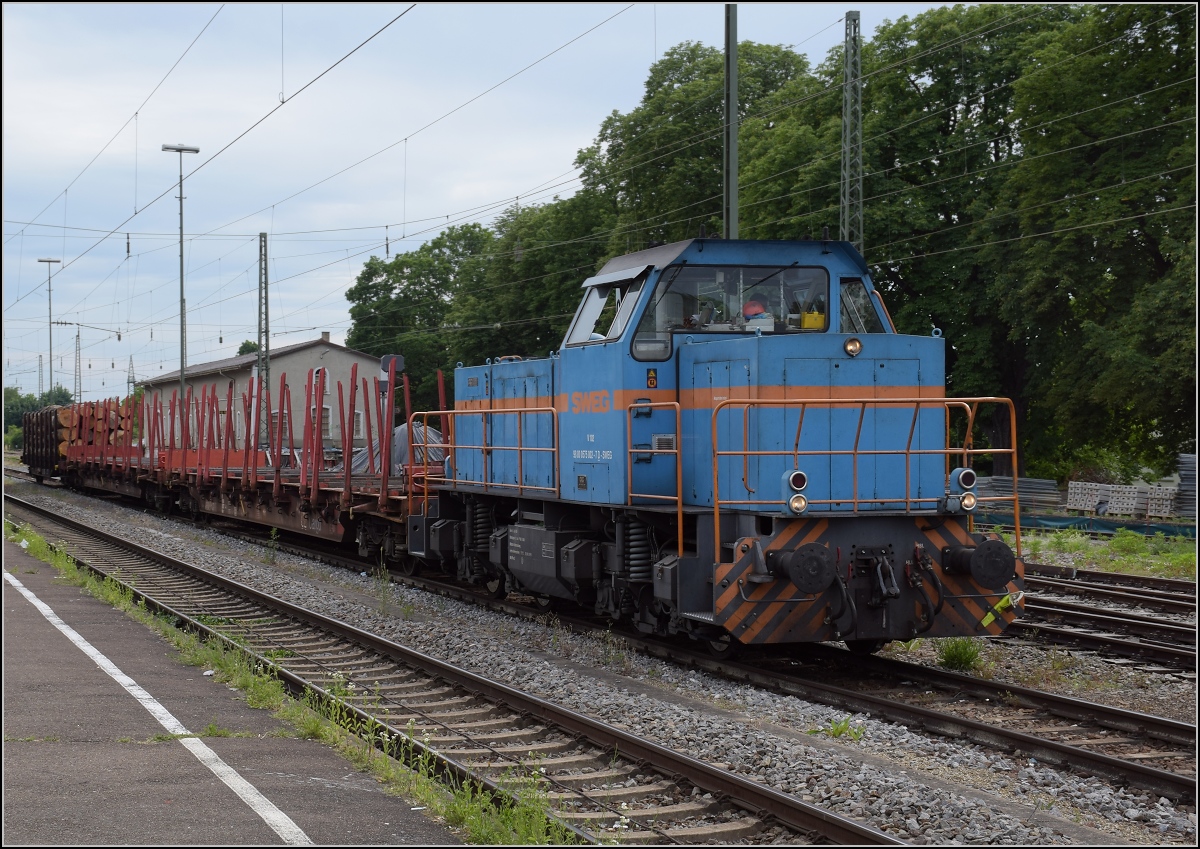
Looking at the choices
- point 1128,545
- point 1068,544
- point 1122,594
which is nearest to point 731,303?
point 1122,594

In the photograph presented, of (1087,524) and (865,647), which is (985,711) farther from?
(1087,524)

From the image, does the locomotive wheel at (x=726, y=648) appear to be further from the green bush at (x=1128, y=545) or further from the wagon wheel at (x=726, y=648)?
the green bush at (x=1128, y=545)

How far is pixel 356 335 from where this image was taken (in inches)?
2916

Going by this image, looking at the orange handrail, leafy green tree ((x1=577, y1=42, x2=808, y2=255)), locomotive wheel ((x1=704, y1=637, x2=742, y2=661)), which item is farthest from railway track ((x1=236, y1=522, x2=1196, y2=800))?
leafy green tree ((x1=577, y1=42, x2=808, y2=255))

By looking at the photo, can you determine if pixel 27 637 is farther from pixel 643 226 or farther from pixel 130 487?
pixel 643 226

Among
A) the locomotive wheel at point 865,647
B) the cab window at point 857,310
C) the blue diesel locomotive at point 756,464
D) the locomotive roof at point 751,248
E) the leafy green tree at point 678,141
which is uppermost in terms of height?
the leafy green tree at point 678,141

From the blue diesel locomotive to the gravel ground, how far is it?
0.64 meters

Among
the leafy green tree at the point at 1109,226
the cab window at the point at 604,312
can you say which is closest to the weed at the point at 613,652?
the cab window at the point at 604,312

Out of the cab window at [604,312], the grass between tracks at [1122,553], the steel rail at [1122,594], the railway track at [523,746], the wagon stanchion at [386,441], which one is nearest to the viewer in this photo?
the railway track at [523,746]

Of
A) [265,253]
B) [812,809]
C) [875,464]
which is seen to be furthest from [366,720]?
[265,253]

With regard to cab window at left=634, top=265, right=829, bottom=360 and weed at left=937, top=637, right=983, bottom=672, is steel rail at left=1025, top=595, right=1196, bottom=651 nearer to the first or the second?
weed at left=937, top=637, right=983, bottom=672

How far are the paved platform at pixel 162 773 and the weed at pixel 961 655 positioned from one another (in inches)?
215

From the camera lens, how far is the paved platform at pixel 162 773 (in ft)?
17.3

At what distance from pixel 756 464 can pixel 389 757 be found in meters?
3.91
